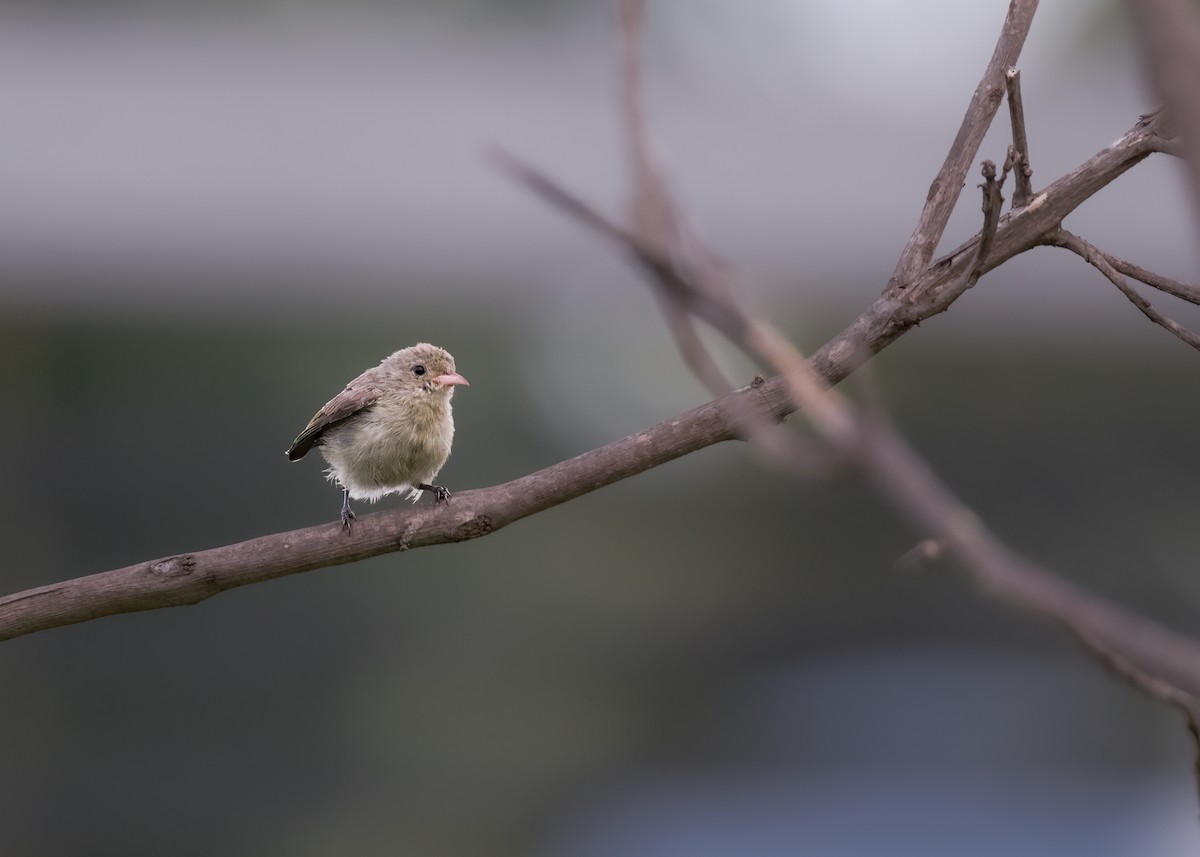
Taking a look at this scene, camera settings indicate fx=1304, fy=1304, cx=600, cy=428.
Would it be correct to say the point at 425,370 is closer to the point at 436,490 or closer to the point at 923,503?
the point at 436,490

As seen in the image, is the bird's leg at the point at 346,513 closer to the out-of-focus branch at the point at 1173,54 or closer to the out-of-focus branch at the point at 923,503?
the out-of-focus branch at the point at 923,503

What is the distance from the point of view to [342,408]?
4.55 meters

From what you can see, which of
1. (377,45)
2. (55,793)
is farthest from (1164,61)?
(377,45)

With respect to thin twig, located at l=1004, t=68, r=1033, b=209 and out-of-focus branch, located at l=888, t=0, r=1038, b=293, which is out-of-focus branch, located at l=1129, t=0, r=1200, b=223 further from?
out-of-focus branch, located at l=888, t=0, r=1038, b=293

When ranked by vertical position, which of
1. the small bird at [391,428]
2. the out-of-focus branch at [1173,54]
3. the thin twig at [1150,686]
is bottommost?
the thin twig at [1150,686]

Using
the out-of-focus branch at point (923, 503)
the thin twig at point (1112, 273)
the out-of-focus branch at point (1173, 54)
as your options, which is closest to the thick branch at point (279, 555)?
the thin twig at point (1112, 273)

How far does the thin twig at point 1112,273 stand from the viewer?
2.30 m

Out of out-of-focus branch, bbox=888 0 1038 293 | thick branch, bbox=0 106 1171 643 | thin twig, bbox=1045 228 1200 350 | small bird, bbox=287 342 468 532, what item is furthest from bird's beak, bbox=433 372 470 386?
thin twig, bbox=1045 228 1200 350

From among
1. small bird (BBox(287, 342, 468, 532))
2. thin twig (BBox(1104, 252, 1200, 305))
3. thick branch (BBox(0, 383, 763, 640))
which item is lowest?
thin twig (BBox(1104, 252, 1200, 305))

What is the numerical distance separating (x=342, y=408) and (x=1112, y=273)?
285 cm

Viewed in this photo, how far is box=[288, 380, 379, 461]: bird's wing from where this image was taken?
14.8ft

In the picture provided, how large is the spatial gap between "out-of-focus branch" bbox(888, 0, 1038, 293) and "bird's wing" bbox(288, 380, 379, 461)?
2428 mm

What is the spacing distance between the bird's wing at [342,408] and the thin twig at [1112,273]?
2659mm

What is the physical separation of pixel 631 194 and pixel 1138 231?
1023cm
